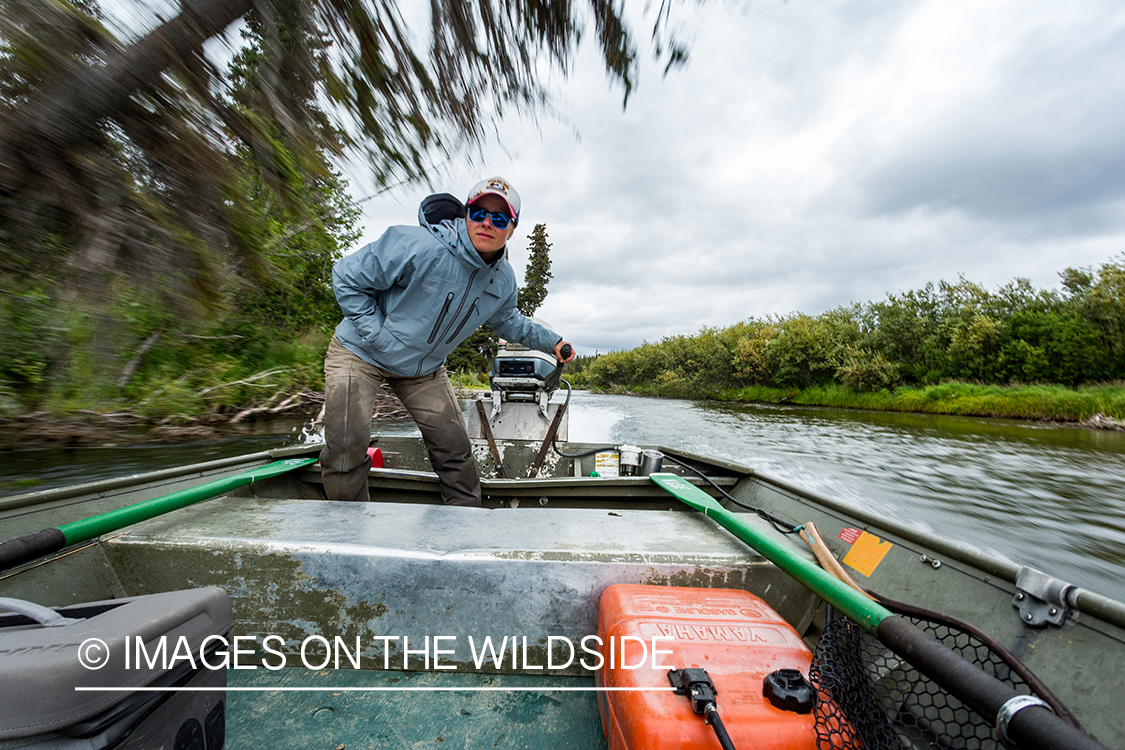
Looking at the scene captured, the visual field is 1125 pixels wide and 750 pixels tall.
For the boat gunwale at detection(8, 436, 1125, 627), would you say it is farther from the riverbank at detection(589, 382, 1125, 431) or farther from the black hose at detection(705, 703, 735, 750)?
the riverbank at detection(589, 382, 1125, 431)

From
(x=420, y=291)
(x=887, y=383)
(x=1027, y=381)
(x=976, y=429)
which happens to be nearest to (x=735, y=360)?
(x=887, y=383)

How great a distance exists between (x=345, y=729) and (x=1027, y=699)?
152 centimetres

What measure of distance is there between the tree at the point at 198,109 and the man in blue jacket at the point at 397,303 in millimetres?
920

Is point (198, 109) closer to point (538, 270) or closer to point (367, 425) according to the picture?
point (367, 425)

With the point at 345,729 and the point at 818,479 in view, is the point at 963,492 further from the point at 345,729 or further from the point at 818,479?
the point at 345,729

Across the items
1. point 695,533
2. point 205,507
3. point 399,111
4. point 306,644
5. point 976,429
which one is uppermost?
point 399,111

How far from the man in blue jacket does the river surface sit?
76.3 inches

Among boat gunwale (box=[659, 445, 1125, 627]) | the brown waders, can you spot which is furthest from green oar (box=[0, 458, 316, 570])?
boat gunwale (box=[659, 445, 1125, 627])

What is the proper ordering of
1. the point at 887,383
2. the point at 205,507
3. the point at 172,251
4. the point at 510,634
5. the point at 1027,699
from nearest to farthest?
1. the point at 1027,699
2. the point at 172,251
3. the point at 510,634
4. the point at 205,507
5. the point at 887,383

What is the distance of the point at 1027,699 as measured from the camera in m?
0.68

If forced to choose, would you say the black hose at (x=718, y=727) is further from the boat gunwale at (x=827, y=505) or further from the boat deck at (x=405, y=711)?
the boat gunwale at (x=827, y=505)

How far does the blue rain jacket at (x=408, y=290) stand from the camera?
2.29 meters

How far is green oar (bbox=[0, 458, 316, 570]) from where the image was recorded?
119cm

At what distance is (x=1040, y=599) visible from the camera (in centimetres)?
111
